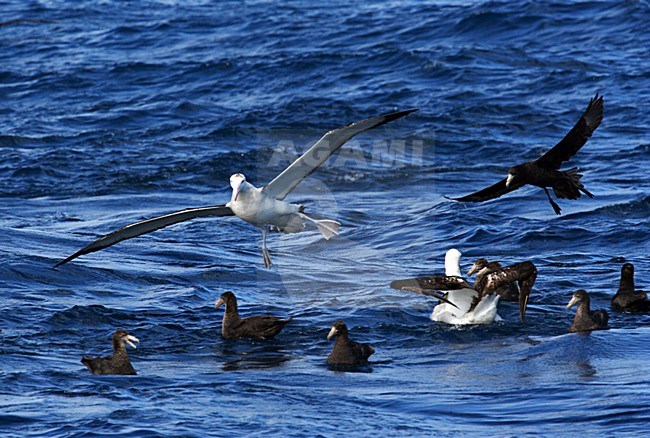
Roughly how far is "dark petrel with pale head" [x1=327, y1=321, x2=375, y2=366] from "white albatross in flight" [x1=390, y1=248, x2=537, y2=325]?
60.9 inches

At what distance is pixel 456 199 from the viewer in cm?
1211

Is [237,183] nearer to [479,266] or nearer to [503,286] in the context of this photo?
[503,286]

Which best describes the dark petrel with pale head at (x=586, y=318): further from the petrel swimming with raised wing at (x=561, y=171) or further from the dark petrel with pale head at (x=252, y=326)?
the dark petrel with pale head at (x=252, y=326)

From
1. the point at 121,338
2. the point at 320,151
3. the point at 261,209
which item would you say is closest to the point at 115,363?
the point at 121,338

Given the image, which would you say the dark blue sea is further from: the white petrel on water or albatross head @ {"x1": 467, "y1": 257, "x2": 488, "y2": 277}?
the white petrel on water

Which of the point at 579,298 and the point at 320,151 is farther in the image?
the point at 579,298

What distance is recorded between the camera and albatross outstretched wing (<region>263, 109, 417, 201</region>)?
11039 millimetres

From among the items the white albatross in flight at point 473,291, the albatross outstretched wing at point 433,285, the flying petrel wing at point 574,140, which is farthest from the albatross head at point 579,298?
the flying petrel wing at point 574,140

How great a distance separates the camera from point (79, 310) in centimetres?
1305

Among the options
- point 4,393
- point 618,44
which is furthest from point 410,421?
point 618,44

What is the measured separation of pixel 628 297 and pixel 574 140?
222 centimetres

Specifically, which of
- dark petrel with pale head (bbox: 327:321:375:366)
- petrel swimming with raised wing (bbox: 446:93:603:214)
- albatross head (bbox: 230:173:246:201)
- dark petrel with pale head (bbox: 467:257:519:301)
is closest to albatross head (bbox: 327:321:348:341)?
dark petrel with pale head (bbox: 327:321:375:366)

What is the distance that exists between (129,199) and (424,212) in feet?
17.5

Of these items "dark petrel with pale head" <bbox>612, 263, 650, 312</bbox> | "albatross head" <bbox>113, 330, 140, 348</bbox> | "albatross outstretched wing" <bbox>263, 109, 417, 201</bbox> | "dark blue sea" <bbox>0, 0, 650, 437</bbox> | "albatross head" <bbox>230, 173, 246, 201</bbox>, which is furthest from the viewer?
"dark petrel with pale head" <bbox>612, 263, 650, 312</bbox>
